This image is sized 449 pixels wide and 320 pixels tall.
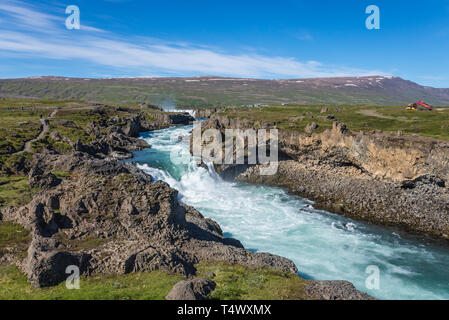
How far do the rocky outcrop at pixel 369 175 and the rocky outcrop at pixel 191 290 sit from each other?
3083 cm

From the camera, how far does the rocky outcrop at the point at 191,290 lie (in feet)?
45.3

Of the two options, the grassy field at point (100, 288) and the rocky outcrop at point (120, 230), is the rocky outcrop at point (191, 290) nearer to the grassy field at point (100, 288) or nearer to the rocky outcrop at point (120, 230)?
the grassy field at point (100, 288)

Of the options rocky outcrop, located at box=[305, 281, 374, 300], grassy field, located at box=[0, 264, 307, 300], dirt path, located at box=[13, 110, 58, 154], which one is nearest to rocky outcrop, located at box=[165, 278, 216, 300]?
grassy field, located at box=[0, 264, 307, 300]

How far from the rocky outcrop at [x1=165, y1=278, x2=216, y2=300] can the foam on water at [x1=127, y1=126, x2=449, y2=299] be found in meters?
13.7

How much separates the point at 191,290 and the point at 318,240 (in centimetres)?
2322

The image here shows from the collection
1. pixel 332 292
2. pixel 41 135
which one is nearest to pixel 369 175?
pixel 332 292

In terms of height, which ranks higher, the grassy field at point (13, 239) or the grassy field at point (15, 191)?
the grassy field at point (15, 191)

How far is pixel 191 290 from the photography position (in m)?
14.1

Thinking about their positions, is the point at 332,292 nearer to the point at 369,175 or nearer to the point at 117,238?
the point at 117,238

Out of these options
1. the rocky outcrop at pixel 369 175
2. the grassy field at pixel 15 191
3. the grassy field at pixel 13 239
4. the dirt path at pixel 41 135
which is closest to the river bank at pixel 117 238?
the grassy field at pixel 13 239
